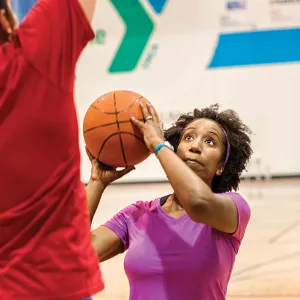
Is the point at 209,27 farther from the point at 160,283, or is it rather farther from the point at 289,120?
the point at 160,283

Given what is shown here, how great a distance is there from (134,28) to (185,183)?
6.38 m

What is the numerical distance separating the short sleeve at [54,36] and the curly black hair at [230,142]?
1169 mm

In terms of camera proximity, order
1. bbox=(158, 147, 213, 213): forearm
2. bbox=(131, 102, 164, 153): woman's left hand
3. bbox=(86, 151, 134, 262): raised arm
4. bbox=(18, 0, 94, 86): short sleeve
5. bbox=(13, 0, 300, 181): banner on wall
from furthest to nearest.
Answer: bbox=(13, 0, 300, 181): banner on wall < bbox=(86, 151, 134, 262): raised arm < bbox=(131, 102, 164, 153): woman's left hand < bbox=(158, 147, 213, 213): forearm < bbox=(18, 0, 94, 86): short sleeve

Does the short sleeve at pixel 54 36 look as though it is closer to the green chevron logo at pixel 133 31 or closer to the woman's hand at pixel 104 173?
the woman's hand at pixel 104 173

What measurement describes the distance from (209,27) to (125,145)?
19.7 feet

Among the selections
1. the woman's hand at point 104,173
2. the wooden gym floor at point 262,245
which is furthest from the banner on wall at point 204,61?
the woman's hand at point 104,173

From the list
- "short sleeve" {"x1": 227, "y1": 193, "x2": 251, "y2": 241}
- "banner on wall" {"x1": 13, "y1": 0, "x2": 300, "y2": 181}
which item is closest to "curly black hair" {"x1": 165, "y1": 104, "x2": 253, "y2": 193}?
"short sleeve" {"x1": 227, "y1": 193, "x2": 251, "y2": 241}

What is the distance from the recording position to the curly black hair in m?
2.44

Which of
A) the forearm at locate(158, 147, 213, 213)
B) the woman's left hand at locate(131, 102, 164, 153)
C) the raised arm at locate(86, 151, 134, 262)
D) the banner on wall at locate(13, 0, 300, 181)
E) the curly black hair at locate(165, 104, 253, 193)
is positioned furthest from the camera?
the banner on wall at locate(13, 0, 300, 181)

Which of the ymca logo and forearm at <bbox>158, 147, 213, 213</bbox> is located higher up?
forearm at <bbox>158, 147, 213, 213</bbox>

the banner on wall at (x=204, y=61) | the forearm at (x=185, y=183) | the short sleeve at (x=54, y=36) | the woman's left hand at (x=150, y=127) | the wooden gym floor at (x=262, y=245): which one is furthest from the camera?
the banner on wall at (x=204, y=61)

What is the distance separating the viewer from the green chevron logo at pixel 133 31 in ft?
26.3

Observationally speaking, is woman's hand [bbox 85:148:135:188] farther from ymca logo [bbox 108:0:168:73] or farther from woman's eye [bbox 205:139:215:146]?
ymca logo [bbox 108:0:168:73]

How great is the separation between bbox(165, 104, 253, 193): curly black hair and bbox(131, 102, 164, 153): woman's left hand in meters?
0.36
